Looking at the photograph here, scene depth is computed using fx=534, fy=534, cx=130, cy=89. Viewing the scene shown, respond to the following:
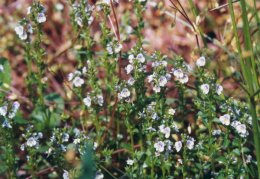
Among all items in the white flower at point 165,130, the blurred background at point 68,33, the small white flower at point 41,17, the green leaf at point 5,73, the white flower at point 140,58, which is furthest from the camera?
the blurred background at point 68,33

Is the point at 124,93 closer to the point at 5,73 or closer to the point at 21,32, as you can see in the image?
the point at 21,32

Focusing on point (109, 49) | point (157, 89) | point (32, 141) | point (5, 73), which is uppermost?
point (5, 73)

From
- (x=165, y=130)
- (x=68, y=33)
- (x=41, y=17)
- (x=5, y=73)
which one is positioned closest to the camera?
(x=165, y=130)

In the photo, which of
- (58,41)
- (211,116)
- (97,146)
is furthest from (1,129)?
(58,41)

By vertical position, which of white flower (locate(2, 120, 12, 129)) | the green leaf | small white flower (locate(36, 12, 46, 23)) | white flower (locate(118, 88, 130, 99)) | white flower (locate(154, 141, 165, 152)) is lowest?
white flower (locate(154, 141, 165, 152))

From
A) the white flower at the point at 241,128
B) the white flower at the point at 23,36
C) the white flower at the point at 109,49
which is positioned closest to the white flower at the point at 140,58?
the white flower at the point at 109,49

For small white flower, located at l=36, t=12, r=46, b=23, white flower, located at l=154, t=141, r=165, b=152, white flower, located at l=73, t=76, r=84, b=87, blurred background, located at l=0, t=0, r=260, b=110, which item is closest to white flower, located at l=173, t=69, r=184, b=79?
white flower, located at l=154, t=141, r=165, b=152

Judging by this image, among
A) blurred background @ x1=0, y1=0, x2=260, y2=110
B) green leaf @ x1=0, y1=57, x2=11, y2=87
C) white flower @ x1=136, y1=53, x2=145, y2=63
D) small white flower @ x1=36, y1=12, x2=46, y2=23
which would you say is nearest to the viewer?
white flower @ x1=136, y1=53, x2=145, y2=63

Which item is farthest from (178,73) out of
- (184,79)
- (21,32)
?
(21,32)

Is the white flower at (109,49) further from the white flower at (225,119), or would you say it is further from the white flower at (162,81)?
the white flower at (225,119)

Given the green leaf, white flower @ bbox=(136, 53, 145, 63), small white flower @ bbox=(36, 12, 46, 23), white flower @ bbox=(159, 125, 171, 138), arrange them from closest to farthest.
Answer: white flower @ bbox=(159, 125, 171, 138) → white flower @ bbox=(136, 53, 145, 63) → small white flower @ bbox=(36, 12, 46, 23) → the green leaf

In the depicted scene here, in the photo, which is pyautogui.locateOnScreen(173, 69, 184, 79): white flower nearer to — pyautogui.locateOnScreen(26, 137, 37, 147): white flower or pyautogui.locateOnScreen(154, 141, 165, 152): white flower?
pyautogui.locateOnScreen(154, 141, 165, 152): white flower
